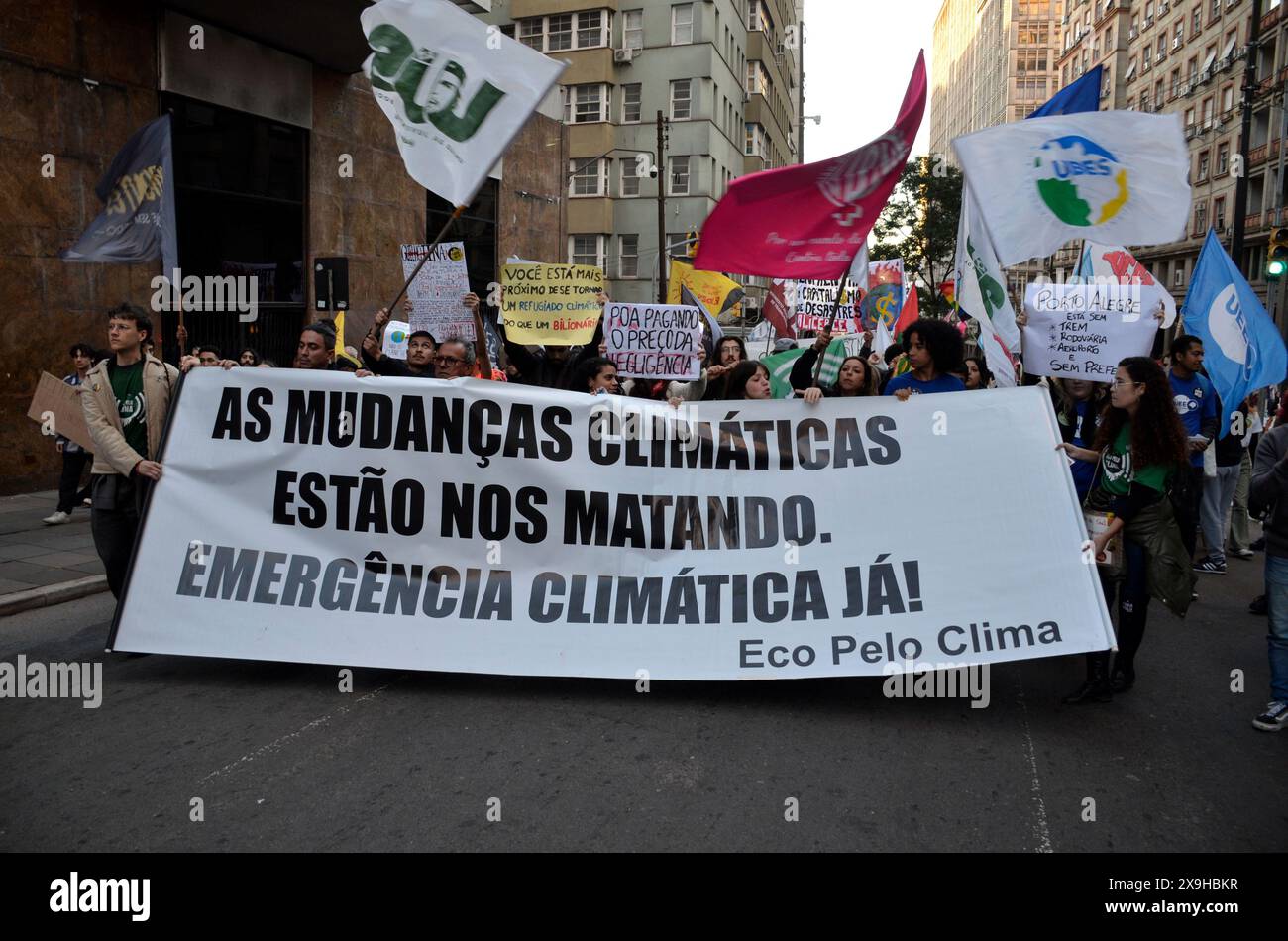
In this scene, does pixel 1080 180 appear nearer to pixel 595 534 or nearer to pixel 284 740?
pixel 595 534

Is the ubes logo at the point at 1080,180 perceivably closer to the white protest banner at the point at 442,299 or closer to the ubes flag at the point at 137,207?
the white protest banner at the point at 442,299

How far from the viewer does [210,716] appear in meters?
4.66

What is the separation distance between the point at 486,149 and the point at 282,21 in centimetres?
1065

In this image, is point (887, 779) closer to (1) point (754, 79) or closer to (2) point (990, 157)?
(2) point (990, 157)

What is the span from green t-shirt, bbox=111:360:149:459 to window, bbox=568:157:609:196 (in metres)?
35.9

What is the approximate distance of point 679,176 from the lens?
131 feet

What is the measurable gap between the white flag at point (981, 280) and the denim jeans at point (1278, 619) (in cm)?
219

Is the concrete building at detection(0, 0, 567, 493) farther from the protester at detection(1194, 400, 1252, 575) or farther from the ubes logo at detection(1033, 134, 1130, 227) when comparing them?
the protester at detection(1194, 400, 1252, 575)

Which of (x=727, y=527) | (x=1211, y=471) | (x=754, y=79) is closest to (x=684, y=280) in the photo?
(x=1211, y=471)

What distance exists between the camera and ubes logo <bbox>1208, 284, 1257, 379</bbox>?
775 cm

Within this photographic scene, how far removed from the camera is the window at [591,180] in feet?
131

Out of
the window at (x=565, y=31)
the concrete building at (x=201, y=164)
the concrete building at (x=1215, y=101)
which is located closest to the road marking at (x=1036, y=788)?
the concrete building at (x=201, y=164)

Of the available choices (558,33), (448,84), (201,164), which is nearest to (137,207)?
(448,84)

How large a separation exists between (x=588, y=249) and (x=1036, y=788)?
38260 millimetres
